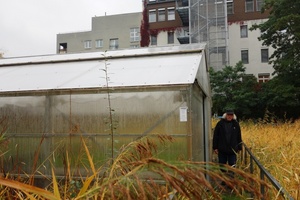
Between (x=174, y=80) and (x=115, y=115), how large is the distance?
110cm

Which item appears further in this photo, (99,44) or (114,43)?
(99,44)

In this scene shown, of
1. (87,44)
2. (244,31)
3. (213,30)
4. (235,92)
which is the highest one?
(87,44)

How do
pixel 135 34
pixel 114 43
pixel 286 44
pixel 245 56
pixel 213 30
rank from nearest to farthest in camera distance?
pixel 286 44
pixel 213 30
pixel 245 56
pixel 135 34
pixel 114 43

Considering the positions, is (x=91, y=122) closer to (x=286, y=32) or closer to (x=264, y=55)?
(x=286, y=32)

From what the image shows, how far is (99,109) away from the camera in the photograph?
5039 mm

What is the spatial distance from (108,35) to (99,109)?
1340 inches

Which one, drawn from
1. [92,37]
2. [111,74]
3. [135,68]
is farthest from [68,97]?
[92,37]

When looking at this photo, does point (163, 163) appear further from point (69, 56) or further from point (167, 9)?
point (167, 9)

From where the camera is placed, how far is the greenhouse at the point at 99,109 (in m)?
4.69

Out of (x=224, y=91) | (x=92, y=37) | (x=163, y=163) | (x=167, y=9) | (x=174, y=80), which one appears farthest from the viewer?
(x=92, y=37)

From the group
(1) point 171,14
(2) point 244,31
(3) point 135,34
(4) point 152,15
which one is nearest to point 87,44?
(3) point 135,34

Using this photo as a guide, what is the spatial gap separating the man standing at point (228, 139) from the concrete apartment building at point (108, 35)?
30.2 meters

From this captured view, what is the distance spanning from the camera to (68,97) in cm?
517

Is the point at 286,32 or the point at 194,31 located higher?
the point at 194,31
